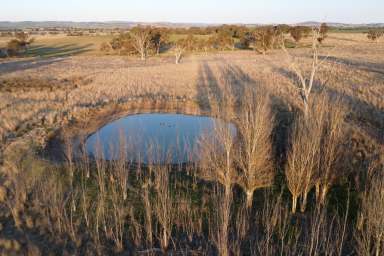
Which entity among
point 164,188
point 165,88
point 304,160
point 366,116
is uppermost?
point 304,160

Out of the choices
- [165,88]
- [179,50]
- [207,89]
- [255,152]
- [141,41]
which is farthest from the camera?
[141,41]

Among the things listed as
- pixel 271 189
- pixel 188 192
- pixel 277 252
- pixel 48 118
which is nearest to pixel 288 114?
pixel 271 189

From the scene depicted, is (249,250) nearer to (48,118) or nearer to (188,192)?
(188,192)

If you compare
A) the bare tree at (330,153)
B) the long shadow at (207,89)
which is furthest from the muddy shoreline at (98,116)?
the bare tree at (330,153)

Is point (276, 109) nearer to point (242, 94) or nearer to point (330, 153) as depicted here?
Result: point (242, 94)

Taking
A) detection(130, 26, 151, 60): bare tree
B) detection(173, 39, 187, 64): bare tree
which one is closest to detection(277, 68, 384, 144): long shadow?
detection(173, 39, 187, 64): bare tree

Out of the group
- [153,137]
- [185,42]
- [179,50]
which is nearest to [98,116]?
[153,137]

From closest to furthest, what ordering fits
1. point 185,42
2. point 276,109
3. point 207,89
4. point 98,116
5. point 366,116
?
point 366,116 < point 276,109 < point 98,116 < point 207,89 < point 185,42
